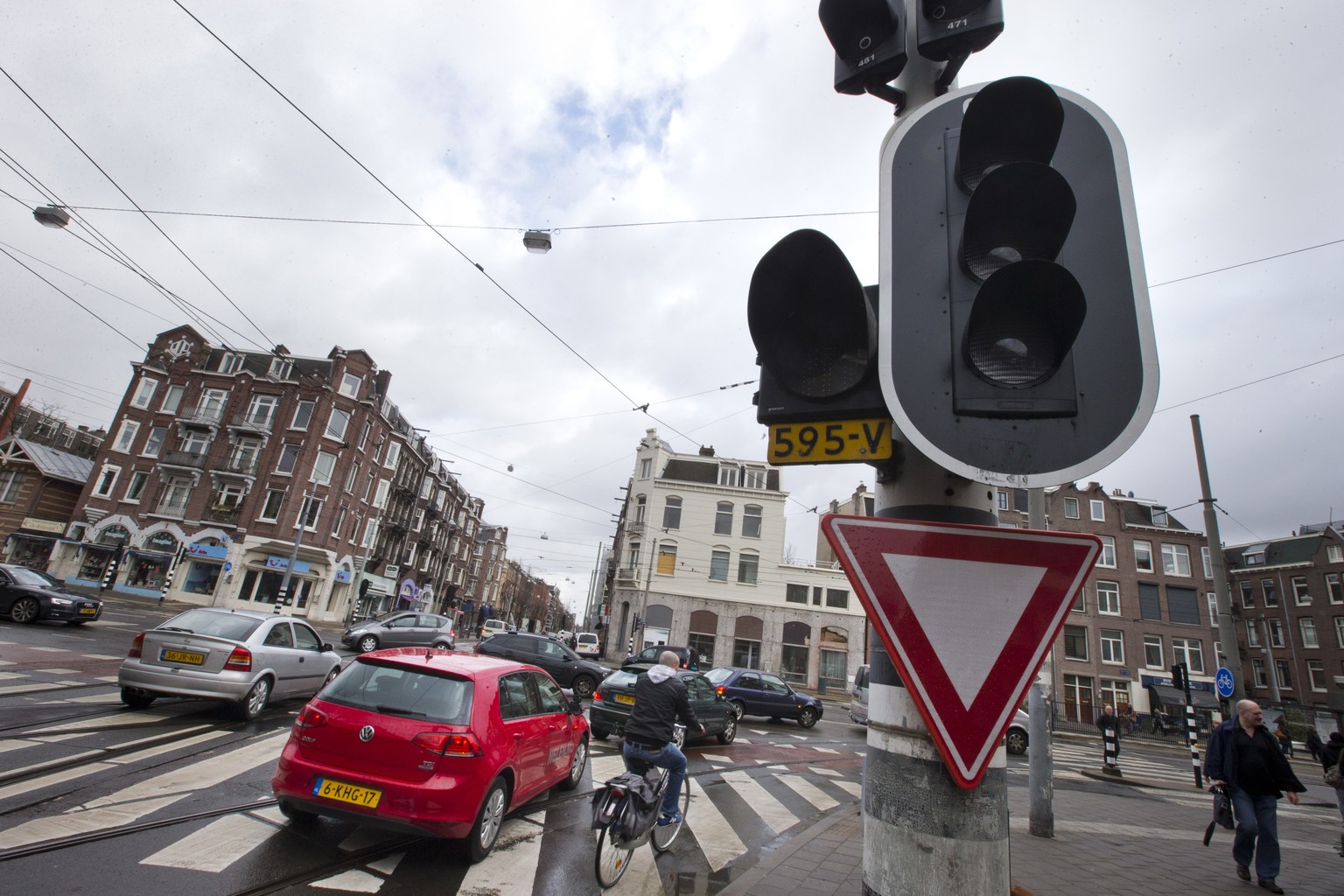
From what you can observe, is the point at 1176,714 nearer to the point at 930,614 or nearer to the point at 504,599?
the point at 930,614

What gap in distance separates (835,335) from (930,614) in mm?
939

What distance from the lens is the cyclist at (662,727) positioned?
577 centimetres

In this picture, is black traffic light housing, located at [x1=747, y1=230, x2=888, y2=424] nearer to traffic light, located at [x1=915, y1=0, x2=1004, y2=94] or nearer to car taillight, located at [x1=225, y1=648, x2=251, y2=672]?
traffic light, located at [x1=915, y1=0, x2=1004, y2=94]

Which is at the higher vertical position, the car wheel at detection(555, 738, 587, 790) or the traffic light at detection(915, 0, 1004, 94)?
the traffic light at detection(915, 0, 1004, 94)

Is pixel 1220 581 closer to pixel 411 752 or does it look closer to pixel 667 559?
pixel 411 752

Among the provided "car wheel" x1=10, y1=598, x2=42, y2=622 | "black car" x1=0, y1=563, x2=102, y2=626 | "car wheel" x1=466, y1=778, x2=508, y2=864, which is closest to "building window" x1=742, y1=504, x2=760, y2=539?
"black car" x1=0, y1=563, x2=102, y2=626

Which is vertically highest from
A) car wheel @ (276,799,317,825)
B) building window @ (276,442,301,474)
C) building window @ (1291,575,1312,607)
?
building window @ (1291,575,1312,607)

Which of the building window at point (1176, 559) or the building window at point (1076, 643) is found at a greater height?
the building window at point (1176, 559)

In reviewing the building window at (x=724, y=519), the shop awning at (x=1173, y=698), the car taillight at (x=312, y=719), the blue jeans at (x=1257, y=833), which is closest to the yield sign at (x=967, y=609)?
the car taillight at (x=312, y=719)

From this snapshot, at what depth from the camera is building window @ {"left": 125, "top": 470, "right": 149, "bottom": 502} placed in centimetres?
3756

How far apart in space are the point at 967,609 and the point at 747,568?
132 feet

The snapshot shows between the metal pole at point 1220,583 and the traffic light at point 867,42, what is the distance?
503 inches

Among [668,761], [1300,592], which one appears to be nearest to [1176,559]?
[1300,592]

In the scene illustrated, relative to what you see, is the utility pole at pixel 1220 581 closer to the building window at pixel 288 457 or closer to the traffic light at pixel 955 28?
the traffic light at pixel 955 28
